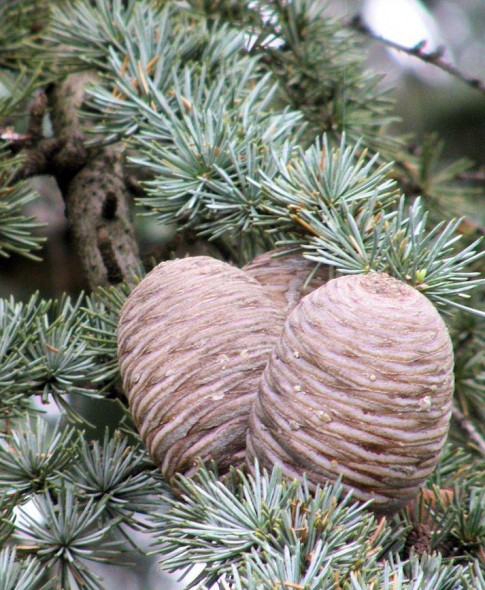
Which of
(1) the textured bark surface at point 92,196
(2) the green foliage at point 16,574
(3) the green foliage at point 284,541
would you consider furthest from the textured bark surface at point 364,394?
(1) the textured bark surface at point 92,196

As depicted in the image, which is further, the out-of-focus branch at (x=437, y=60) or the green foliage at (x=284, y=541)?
the out-of-focus branch at (x=437, y=60)

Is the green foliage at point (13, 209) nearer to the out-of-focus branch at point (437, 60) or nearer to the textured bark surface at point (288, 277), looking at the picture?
the textured bark surface at point (288, 277)

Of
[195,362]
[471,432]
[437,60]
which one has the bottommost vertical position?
[471,432]

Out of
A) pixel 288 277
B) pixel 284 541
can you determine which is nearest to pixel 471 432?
pixel 288 277

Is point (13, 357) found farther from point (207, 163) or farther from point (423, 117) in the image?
point (423, 117)

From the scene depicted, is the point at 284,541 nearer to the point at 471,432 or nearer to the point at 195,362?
the point at 195,362

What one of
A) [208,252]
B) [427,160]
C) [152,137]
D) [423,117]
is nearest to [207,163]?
[152,137]

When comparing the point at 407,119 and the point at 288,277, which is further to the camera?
the point at 407,119
